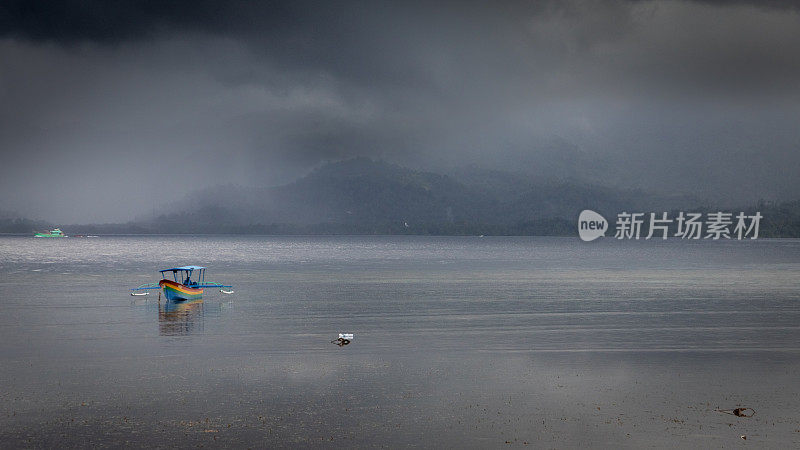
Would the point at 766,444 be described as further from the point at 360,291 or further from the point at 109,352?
the point at 360,291

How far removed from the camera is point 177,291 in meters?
70.1

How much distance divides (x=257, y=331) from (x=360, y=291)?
36837 mm

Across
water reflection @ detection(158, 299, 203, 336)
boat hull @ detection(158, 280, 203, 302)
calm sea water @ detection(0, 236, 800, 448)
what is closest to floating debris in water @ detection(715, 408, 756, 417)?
calm sea water @ detection(0, 236, 800, 448)

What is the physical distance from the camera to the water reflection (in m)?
49.4

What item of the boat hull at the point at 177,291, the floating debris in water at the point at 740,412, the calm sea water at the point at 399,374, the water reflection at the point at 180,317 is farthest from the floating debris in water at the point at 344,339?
the boat hull at the point at 177,291

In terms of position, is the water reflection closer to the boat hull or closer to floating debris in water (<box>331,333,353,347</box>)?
the boat hull

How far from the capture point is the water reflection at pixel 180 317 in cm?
4938

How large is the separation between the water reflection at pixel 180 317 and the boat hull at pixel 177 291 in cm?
54

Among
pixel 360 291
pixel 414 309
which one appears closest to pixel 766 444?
pixel 414 309

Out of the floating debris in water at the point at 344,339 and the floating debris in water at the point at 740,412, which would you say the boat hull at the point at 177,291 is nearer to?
the floating debris in water at the point at 344,339

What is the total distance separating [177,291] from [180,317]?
1285 cm

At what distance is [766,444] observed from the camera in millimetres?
22078

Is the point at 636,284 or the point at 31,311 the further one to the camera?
the point at 636,284

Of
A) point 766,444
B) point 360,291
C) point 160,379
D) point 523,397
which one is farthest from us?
point 360,291
